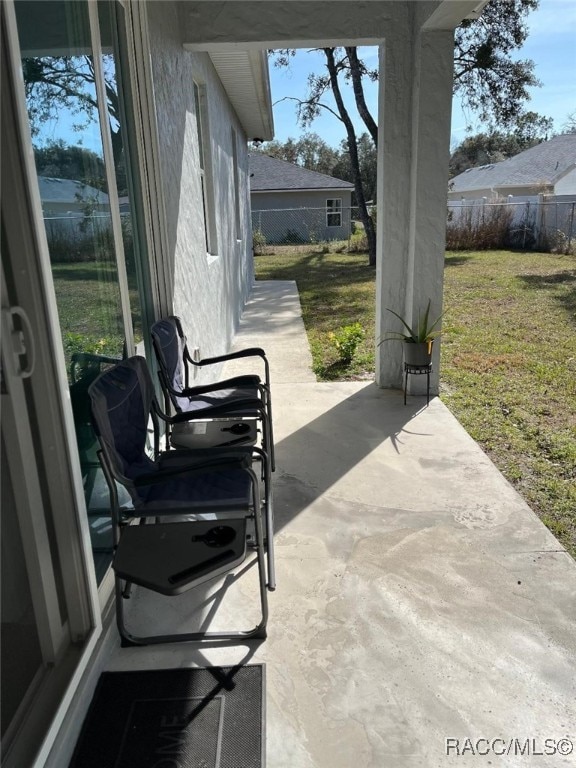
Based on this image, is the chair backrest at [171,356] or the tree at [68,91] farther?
the chair backrest at [171,356]

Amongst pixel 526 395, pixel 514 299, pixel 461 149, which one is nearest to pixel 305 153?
pixel 461 149

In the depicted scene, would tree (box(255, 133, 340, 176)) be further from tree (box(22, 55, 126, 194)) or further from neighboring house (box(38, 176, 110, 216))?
neighboring house (box(38, 176, 110, 216))

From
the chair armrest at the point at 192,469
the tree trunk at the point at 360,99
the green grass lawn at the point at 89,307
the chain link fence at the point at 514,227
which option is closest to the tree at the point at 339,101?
the tree trunk at the point at 360,99

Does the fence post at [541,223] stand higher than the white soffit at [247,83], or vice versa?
the white soffit at [247,83]

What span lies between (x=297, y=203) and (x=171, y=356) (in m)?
20.9

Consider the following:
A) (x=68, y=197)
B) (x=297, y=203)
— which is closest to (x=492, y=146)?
(x=297, y=203)

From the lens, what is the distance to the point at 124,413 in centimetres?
228

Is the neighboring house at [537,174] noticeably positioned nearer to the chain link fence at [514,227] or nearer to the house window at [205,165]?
the chain link fence at [514,227]

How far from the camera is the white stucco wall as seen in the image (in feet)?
10.9

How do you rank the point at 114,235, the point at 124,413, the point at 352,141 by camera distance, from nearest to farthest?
1. the point at 124,413
2. the point at 114,235
3. the point at 352,141

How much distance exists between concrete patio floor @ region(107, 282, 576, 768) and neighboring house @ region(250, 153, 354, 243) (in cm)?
1931

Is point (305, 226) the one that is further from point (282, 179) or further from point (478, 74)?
point (478, 74)

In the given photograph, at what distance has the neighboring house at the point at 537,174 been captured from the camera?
2308 centimetres

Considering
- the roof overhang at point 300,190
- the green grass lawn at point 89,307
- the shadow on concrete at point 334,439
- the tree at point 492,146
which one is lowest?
the shadow on concrete at point 334,439
